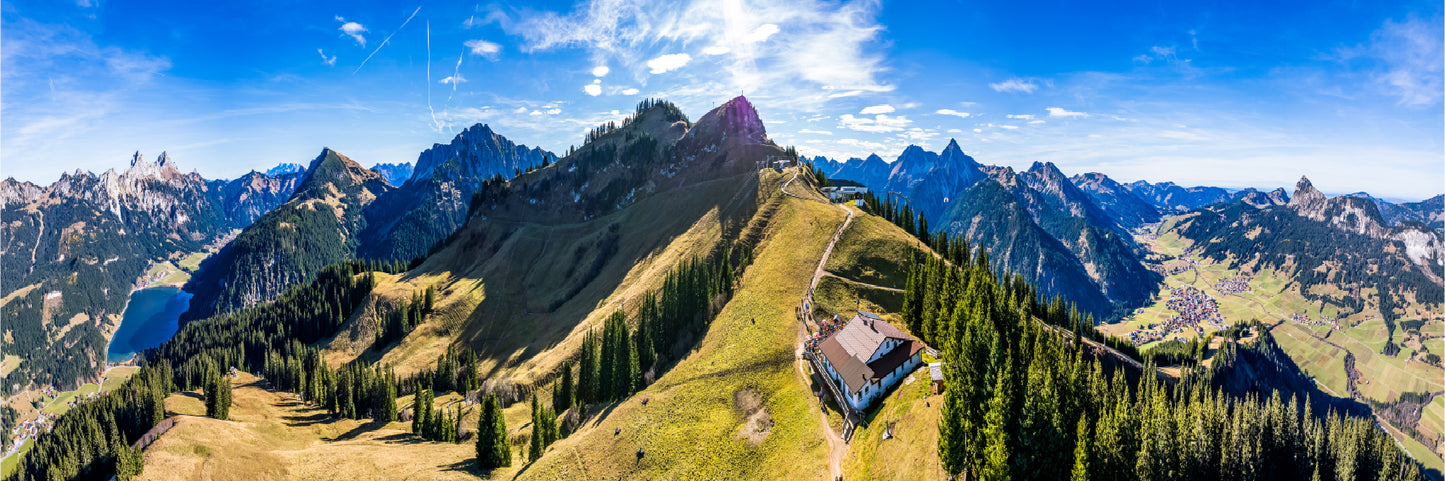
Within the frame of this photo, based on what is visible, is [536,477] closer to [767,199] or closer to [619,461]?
[619,461]

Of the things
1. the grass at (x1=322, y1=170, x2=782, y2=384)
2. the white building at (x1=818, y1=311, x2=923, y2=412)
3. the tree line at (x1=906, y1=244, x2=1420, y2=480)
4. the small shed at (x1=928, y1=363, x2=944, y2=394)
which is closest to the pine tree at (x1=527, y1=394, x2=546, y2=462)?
the grass at (x1=322, y1=170, x2=782, y2=384)

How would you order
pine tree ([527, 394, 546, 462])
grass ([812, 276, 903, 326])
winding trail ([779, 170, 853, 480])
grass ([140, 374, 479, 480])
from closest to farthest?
1. winding trail ([779, 170, 853, 480])
2. grass ([140, 374, 479, 480])
3. pine tree ([527, 394, 546, 462])
4. grass ([812, 276, 903, 326])

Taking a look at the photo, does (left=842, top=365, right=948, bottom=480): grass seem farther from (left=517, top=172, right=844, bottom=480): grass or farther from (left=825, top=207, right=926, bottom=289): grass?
(left=825, top=207, right=926, bottom=289): grass

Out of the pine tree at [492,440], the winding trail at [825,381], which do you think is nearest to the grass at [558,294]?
the winding trail at [825,381]

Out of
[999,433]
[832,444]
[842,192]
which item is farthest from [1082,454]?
[842,192]

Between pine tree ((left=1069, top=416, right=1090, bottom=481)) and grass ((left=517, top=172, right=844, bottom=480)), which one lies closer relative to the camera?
pine tree ((left=1069, top=416, right=1090, bottom=481))

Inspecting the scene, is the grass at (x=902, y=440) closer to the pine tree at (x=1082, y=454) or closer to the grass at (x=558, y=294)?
the pine tree at (x=1082, y=454)

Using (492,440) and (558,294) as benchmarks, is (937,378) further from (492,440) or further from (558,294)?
(558,294)

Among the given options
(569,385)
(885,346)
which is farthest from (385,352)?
(885,346)
